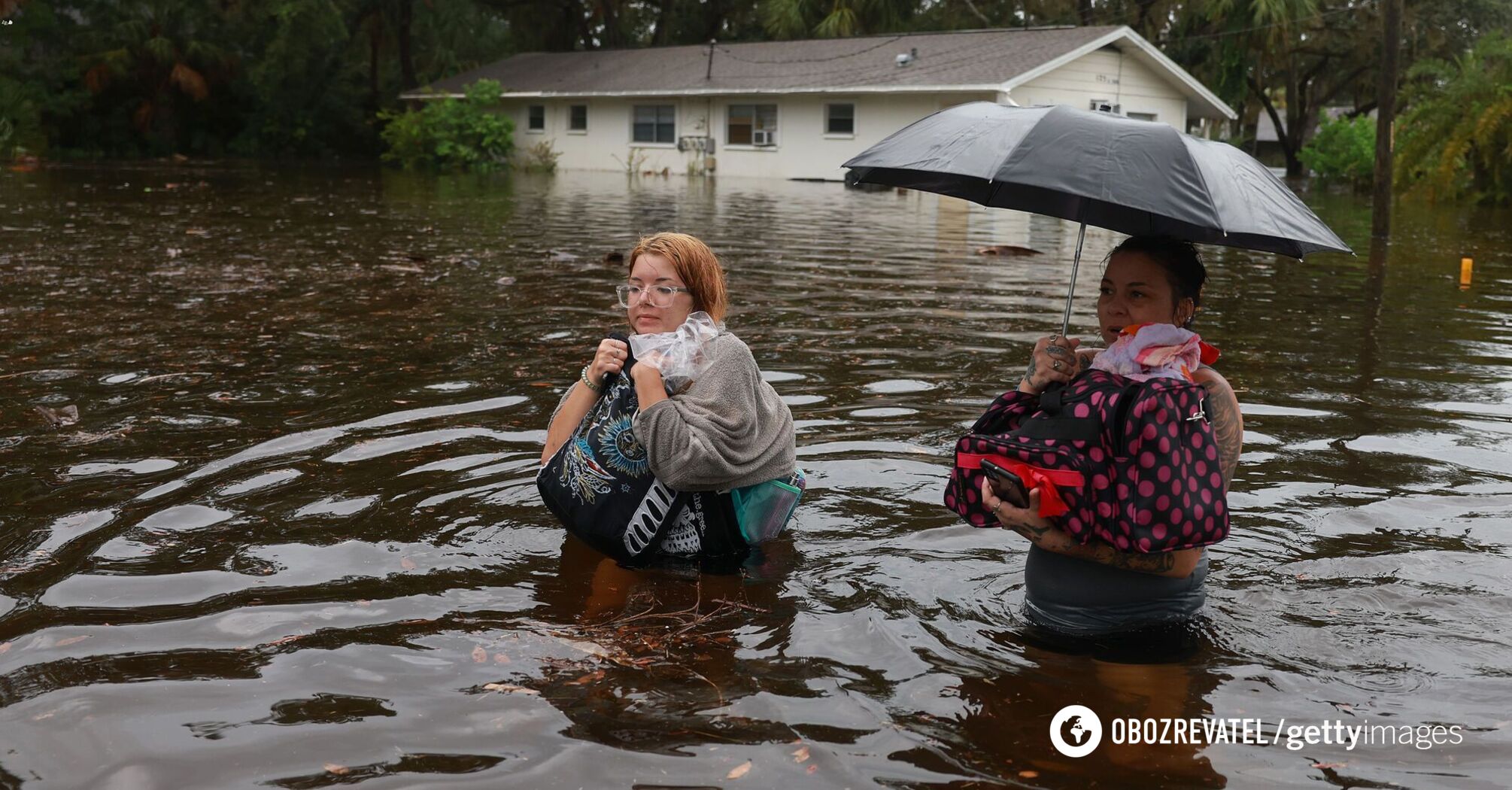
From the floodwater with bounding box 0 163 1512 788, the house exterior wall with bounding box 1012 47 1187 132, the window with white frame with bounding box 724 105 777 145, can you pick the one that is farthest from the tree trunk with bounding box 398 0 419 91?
the floodwater with bounding box 0 163 1512 788

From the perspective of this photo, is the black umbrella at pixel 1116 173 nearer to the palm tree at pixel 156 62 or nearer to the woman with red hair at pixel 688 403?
the woman with red hair at pixel 688 403

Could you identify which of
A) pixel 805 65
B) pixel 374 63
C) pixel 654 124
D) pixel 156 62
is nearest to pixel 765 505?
pixel 805 65

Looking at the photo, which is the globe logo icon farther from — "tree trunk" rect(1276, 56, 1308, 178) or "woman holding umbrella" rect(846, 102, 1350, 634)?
"tree trunk" rect(1276, 56, 1308, 178)

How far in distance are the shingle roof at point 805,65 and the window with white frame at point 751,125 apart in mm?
975

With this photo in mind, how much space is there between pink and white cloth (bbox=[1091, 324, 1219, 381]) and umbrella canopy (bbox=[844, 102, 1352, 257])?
0.28 metres

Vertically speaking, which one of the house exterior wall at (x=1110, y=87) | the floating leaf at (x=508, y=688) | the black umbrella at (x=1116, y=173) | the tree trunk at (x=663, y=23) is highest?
the tree trunk at (x=663, y=23)

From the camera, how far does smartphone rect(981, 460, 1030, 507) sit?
3686 mm

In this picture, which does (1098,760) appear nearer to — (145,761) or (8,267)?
(145,761)

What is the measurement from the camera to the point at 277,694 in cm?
359

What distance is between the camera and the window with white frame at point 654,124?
41406mm

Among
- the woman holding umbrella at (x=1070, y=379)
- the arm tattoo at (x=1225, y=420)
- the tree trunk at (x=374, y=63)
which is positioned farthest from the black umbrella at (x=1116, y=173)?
the tree trunk at (x=374, y=63)

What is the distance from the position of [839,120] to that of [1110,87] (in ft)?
25.4

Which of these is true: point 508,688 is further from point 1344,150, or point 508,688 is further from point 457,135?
point 457,135

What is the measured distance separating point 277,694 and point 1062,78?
34.1 meters
